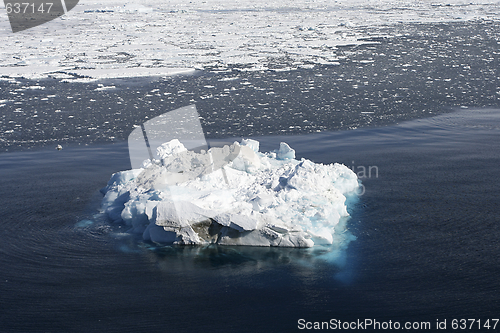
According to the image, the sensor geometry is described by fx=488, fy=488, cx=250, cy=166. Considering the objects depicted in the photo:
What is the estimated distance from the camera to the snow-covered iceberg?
5270mm

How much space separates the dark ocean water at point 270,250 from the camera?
4.22 m

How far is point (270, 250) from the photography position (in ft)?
16.9

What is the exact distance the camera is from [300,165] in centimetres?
636

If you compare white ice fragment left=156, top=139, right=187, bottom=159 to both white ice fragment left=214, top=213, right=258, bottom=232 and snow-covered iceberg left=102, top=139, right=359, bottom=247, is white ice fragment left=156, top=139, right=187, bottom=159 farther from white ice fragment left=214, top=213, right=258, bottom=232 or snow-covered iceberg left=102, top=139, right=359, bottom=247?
white ice fragment left=214, top=213, right=258, bottom=232

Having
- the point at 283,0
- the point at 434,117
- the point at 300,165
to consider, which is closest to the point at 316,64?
the point at 434,117

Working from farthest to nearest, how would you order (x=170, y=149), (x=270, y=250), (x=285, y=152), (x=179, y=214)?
(x=285, y=152) < (x=170, y=149) < (x=179, y=214) < (x=270, y=250)

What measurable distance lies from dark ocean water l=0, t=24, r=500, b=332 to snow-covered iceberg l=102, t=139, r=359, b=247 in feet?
0.67

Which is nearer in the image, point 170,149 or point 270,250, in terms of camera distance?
point 270,250

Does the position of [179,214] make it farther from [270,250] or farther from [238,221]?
[270,250]

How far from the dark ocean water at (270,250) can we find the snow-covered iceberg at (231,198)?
0.20 m

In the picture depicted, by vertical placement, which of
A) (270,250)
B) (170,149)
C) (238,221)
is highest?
(170,149)

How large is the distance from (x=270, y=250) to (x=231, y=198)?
2.92ft

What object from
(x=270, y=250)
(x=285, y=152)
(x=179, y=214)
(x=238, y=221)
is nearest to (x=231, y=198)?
(x=238, y=221)

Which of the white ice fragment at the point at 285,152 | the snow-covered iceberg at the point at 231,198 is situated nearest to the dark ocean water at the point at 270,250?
the snow-covered iceberg at the point at 231,198
